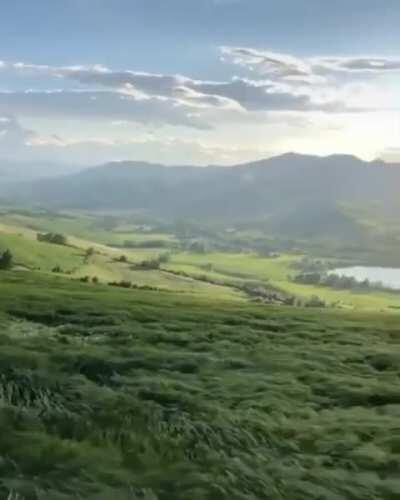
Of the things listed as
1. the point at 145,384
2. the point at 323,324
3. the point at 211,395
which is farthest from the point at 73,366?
the point at 323,324

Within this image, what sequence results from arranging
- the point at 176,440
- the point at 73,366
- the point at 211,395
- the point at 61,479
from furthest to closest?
the point at 73,366 → the point at 211,395 → the point at 176,440 → the point at 61,479

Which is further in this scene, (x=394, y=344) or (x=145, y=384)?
(x=394, y=344)

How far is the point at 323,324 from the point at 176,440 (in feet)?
129

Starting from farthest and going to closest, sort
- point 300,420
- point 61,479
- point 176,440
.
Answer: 1. point 300,420
2. point 176,440
3. point 61,479

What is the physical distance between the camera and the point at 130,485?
1847 centimetres

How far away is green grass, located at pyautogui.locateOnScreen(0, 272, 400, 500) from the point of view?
19344 millimetres

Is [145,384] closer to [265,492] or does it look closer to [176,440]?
[176,440]

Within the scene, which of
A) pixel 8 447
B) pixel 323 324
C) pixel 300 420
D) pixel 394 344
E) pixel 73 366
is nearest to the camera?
pixel 8 447

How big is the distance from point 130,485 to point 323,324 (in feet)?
144

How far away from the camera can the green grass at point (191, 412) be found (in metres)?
19.3

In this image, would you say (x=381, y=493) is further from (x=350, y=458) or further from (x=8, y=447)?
(x=8, y=447)

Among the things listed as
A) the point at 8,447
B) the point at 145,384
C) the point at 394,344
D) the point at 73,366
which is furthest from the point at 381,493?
the point at 394,344

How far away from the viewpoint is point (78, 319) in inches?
2032

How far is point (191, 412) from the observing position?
88.9 ft
